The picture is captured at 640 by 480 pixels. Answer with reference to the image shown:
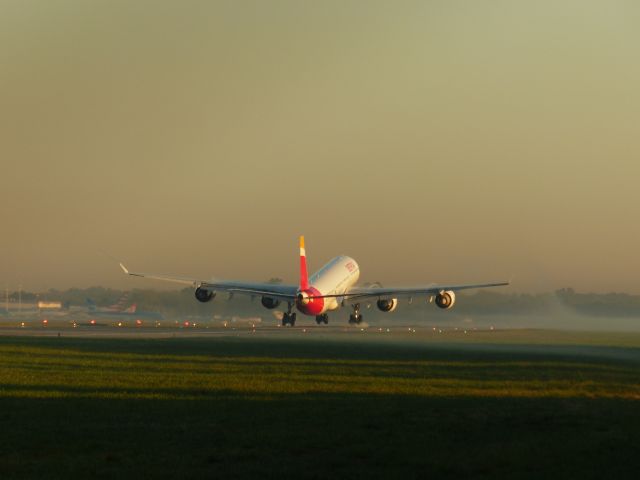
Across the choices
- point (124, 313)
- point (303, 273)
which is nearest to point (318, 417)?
point (303, 273)

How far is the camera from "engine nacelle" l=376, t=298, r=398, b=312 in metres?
89.9

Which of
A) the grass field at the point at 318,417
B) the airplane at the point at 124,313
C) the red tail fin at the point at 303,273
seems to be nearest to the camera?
the grass field at the point at 318,417

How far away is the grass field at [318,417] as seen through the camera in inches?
698

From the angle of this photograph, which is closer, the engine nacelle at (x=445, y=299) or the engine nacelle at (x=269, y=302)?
the engine nacelle at (x=445, y=299)

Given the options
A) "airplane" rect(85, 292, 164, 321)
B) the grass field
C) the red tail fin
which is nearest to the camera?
the grass field

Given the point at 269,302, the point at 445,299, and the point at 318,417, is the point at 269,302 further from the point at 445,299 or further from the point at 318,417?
the point at 318,417

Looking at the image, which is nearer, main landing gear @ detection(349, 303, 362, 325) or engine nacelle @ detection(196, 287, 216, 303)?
engine nacelle @ detection(196, 287, 216, 303)

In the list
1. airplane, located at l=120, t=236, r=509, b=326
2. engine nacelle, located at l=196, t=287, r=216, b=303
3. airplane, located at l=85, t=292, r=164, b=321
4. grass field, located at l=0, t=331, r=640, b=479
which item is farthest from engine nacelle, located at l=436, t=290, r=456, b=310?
airplane, located at l=85, t=292, r=164, b=321

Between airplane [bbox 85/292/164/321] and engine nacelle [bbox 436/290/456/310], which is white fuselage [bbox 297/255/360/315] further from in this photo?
airplane [bbox 85/292/164/321]

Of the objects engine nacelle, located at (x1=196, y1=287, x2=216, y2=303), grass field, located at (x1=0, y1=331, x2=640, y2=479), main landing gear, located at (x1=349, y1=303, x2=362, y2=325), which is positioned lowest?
grass field, located at (x1=0, y1=331, x2=640, y2=479)

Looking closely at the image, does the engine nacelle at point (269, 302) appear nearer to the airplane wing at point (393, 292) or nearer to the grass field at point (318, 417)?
the airplane wing at point (393, 292)

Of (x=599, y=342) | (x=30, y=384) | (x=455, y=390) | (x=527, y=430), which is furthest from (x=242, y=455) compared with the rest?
(x=599, y=342)

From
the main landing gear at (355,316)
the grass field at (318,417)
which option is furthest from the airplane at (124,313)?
the grass field at (318,417)

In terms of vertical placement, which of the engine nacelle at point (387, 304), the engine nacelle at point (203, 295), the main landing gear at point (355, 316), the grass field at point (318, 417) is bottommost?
the grass field at point (318, 417)
